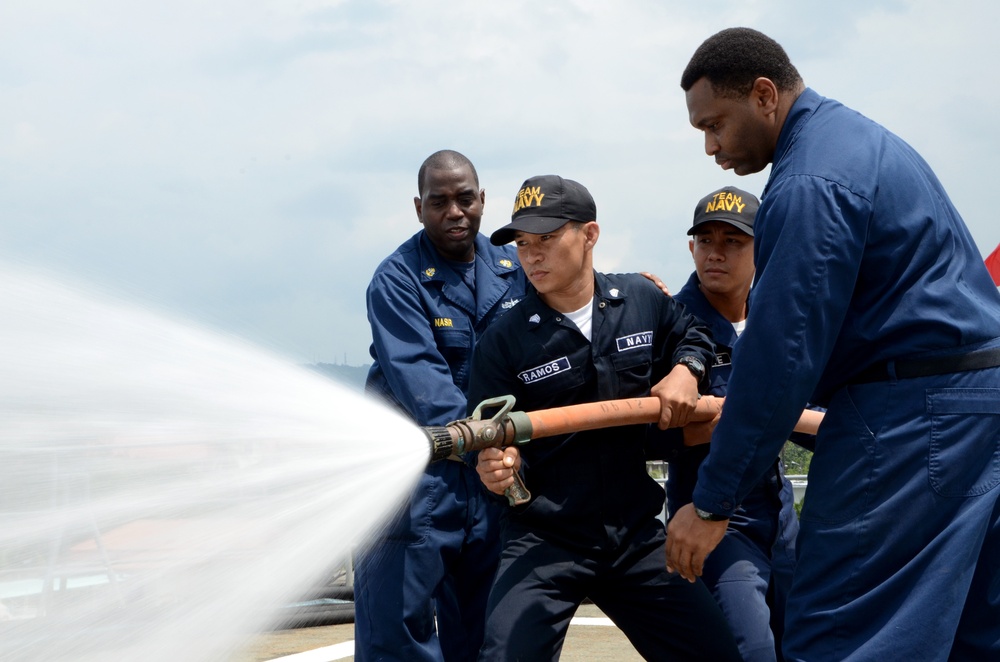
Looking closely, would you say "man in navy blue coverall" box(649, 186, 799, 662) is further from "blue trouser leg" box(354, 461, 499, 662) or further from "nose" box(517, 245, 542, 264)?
"blue trouser leg" box(354, 461, 499, 662)

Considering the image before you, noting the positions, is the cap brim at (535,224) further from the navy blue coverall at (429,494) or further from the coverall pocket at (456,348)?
the coverall pocket at (456,348)

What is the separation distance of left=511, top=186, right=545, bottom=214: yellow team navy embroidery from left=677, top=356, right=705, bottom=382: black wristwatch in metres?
0.74

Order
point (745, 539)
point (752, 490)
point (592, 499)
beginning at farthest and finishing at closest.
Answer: point (745, 539)
point (752, 490)
point (592, 499)

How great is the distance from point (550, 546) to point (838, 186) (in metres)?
1.53

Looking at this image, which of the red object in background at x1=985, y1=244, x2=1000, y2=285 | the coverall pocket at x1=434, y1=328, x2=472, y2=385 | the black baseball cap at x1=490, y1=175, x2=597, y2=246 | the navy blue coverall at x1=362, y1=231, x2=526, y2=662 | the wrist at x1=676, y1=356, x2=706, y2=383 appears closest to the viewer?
the wrist at x1=676, y1=356, x2=706, y2=383

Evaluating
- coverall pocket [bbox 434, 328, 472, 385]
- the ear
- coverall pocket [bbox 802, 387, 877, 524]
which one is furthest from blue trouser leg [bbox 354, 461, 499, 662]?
the ear

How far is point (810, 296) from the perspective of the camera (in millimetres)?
2816

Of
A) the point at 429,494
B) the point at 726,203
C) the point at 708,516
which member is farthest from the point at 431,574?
the point at 726,203

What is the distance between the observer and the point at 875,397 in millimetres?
2893

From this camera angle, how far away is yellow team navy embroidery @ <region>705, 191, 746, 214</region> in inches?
174

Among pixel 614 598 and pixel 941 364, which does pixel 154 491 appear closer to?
pixel 614 598

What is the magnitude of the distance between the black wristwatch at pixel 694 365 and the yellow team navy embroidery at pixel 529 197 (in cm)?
74

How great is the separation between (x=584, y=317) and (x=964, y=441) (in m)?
1.46

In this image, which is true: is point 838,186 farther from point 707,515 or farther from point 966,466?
point 707,515
